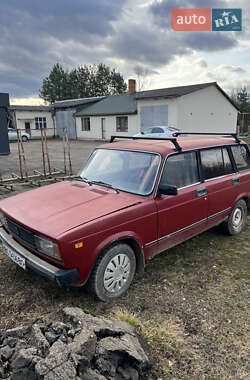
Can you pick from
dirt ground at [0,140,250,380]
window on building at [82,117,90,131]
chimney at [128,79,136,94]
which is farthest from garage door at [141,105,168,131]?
dirt ground at [0,140,250,380]

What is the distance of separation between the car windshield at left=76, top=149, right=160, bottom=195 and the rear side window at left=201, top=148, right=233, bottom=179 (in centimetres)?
104

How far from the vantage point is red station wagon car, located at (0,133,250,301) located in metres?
2.77

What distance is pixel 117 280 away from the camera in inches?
123

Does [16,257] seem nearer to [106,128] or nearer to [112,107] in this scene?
[106,128]

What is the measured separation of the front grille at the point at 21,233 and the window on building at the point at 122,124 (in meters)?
24.0

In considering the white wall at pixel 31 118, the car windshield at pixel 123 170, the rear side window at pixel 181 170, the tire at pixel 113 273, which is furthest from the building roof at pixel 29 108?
the tire at pixel 113 273

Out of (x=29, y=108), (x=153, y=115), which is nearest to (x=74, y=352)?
(x=153, y=115)

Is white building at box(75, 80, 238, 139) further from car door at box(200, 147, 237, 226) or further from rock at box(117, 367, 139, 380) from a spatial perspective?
rock at box(117, 367, 139, 380)

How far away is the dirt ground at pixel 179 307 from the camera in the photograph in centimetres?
235

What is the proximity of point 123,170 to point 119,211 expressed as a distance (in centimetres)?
92

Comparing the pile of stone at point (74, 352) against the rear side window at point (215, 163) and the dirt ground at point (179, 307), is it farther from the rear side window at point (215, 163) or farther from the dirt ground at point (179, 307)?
the rear side window at point (215, 163)

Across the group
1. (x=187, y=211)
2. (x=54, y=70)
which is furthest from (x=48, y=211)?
(x=54, y=70)

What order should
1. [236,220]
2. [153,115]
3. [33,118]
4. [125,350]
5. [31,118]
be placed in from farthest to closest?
[33,118] → [31,118] → [153,115] → [236,220] → [125,350]

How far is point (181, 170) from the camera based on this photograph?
12.8 ft
